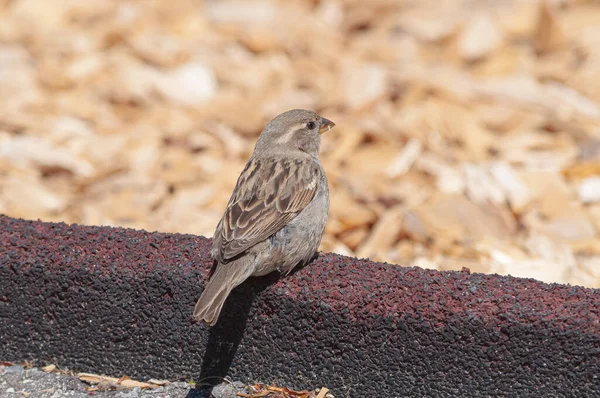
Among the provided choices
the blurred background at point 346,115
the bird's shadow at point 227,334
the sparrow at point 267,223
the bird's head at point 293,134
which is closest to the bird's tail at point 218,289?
the sparrow at point 267,223

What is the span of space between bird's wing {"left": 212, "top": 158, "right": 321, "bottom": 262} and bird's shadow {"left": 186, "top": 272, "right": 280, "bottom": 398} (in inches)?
9.2

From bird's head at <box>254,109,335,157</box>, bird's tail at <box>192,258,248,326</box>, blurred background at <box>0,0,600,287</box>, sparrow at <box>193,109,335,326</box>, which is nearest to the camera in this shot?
bird's tail at <box>192,258,248,326</box>

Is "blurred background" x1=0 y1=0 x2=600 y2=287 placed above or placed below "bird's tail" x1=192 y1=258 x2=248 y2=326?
above

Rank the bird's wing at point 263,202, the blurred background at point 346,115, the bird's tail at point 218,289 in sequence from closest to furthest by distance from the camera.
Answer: the bird's tail at point 218,289, the bird's wing at point 263,202, the blurred background at point 346,115

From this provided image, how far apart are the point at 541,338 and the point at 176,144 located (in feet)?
15.6

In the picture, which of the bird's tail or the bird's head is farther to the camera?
the bird's head

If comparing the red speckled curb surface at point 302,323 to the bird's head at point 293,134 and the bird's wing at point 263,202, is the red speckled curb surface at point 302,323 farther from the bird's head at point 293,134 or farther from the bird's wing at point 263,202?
the bird's head at point 293,134

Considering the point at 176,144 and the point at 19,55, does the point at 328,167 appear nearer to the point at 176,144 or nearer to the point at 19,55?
the point at 176,144

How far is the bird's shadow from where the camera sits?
4.71 metres

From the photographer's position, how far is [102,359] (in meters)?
4.91

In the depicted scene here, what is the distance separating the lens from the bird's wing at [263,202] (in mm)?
4676

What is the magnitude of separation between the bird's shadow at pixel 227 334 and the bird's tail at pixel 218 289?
166 mm

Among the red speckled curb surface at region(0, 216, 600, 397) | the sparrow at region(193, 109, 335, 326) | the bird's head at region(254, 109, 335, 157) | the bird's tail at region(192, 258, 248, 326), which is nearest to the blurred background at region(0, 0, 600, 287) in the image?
the bird's head at region(254, 109, 335, 157)

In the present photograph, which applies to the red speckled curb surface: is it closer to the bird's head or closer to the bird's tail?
the bird's tail
